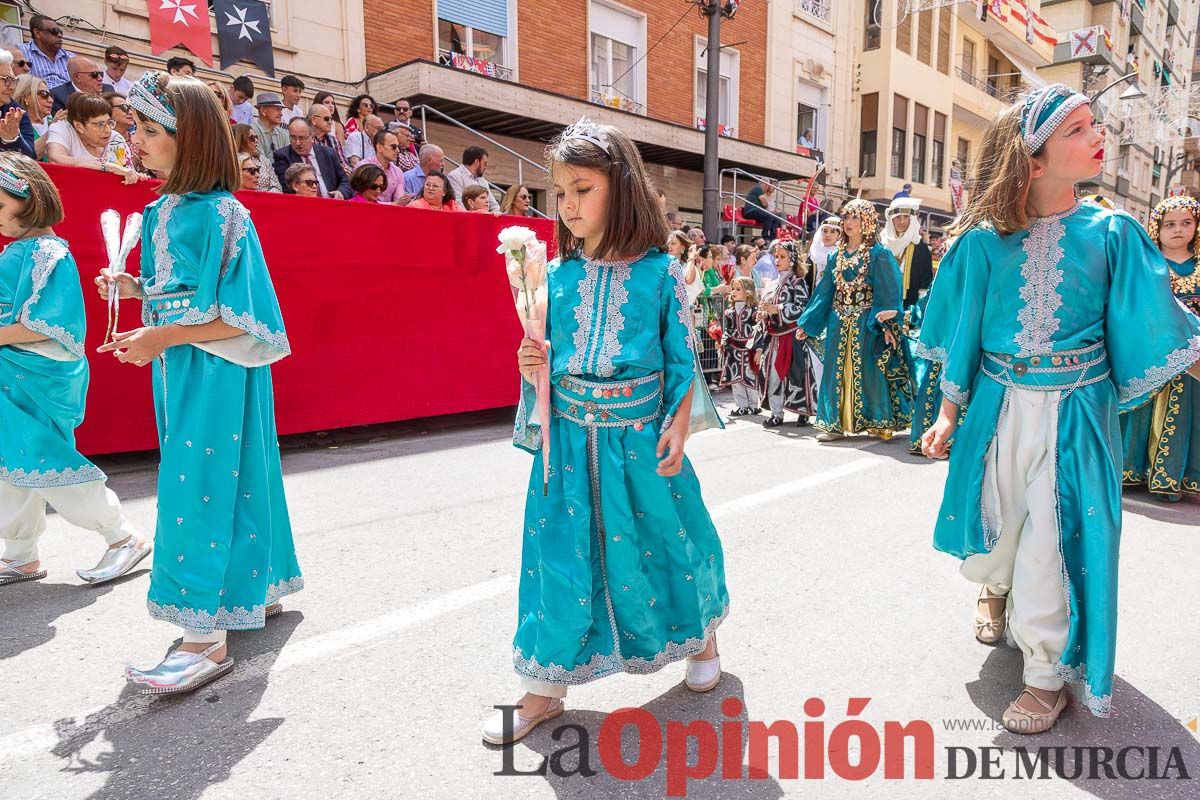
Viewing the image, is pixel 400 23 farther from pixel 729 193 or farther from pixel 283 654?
pixel 283 654

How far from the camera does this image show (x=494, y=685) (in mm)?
2650

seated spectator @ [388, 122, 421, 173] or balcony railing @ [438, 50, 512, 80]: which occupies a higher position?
balcony railing @ [438, 50, 512, 80]

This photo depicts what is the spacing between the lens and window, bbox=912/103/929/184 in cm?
2452

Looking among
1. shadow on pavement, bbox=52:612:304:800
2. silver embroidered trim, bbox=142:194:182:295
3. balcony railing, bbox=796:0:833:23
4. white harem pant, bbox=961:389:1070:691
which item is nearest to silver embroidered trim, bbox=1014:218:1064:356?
white harem pant, bbox=961:389:1070:691

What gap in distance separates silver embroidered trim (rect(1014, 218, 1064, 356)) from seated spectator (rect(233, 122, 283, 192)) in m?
5.76

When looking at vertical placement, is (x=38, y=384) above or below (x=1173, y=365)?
below

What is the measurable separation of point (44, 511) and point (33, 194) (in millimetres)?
1319

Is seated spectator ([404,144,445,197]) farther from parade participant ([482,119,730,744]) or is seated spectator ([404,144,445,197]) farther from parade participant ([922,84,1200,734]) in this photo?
parade participant ([922,84,1200,734])

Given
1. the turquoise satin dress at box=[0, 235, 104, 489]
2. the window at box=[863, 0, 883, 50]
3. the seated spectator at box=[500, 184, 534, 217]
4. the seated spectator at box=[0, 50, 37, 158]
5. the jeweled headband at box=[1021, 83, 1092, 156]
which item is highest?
the window at box=[863, 0, 883, 50]

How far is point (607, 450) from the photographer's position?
7.79 ft

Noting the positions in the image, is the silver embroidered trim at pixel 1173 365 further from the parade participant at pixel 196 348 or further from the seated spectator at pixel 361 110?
the seated spectator at pixel 361 110

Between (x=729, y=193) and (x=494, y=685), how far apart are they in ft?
53.6

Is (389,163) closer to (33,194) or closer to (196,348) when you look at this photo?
(33,194)

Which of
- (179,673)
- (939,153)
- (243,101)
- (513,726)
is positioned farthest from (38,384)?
(939,153)
